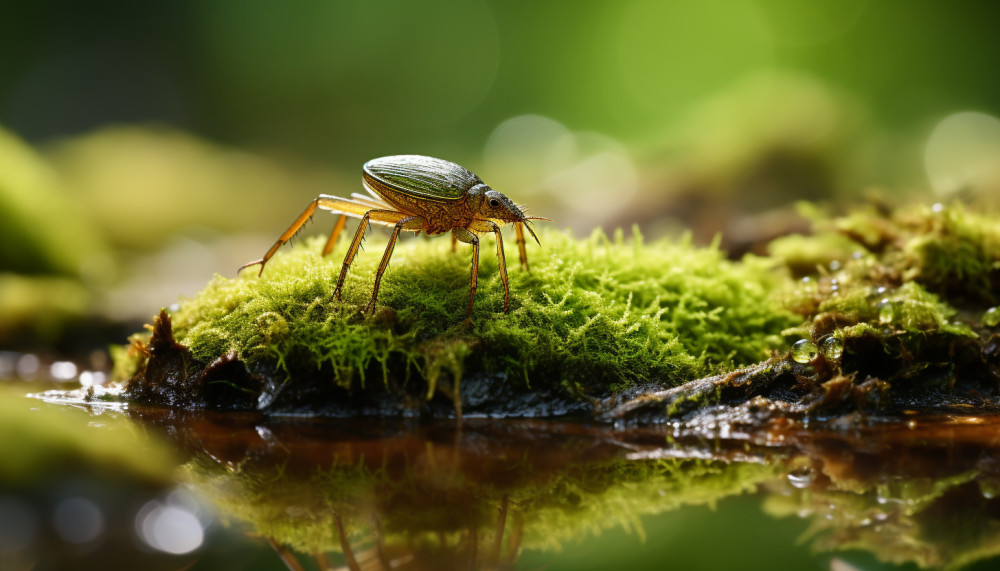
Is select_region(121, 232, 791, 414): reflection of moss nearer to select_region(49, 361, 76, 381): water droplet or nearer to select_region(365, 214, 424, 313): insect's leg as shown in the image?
select_region(365, 214, 424, 313): insect's leg

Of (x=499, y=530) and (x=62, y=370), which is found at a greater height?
(x=62, y=370)

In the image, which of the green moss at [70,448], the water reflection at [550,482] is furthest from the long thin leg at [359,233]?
the green moss at [70,448]

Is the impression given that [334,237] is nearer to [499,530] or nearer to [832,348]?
[499,530]

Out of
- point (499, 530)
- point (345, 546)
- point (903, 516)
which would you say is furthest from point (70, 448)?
point (903, 516)

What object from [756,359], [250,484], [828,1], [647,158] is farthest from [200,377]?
[828,1]

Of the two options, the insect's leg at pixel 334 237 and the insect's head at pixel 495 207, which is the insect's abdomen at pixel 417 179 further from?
the insect's leg at pixel 334 237

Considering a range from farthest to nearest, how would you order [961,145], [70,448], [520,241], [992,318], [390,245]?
→ [961,145]
[520,241]
[992,318]
[390,245]
[70,448]

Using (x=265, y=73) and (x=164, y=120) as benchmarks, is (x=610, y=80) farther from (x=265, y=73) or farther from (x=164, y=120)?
Answer: (x=164, y=120)
